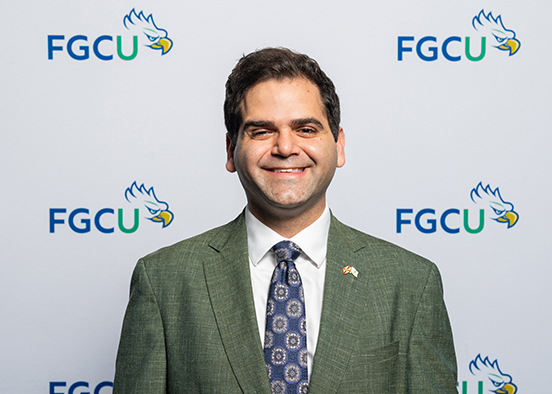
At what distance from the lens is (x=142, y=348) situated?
1.75 meters

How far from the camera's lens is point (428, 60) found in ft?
10.3

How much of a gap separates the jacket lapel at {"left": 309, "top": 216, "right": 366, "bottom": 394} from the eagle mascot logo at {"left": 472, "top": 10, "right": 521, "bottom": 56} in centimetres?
184

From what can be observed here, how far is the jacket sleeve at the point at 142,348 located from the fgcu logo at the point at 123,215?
1300mm

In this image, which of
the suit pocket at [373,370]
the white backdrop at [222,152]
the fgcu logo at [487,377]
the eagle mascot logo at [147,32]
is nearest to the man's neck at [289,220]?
the suit pocket at [373,370]

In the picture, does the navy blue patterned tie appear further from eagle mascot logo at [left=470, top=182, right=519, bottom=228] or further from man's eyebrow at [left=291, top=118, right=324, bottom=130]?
eagle mascot logo at [left=470, top=182, right=519, bottom=228]

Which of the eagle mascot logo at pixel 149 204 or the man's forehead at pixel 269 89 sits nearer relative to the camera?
the man's forehead at pixel 269 89

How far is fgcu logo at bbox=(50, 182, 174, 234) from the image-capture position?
309 centimetres

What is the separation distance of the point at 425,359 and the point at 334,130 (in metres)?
0.80

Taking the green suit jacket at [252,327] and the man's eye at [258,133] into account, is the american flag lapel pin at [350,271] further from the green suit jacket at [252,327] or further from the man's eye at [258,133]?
the man's eye at [258,133]

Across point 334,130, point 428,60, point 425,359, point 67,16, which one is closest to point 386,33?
point 428,60

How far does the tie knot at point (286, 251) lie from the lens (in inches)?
71.2

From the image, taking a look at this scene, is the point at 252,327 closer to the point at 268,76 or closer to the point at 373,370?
the point at 373,370

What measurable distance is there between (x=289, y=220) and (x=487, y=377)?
6.22 feet

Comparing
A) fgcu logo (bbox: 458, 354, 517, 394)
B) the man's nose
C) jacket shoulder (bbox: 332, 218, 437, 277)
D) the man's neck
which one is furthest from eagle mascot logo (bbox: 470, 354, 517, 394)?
the man's nose
